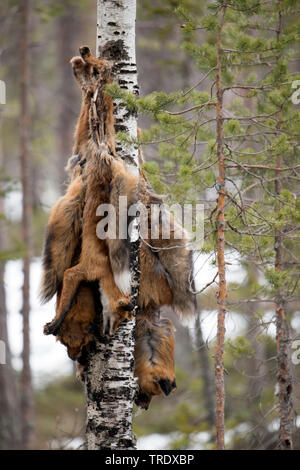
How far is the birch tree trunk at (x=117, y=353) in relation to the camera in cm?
380

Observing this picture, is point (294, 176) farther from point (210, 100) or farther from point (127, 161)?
point (127, 161)

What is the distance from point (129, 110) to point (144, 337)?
182cm

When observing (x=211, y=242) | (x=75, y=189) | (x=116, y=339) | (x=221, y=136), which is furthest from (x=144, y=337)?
(x=221, y=136)

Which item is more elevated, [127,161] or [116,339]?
[127,161]

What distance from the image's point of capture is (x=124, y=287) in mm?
3773

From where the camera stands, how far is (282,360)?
5301mm

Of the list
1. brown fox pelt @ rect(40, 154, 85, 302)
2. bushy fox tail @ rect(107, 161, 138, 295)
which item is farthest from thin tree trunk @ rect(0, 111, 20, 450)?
bushy fox tail @ rect(107, 161, 138, 295)

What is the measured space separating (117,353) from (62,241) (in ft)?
3.02

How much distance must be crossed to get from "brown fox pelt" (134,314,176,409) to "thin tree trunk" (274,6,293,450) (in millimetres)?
1396

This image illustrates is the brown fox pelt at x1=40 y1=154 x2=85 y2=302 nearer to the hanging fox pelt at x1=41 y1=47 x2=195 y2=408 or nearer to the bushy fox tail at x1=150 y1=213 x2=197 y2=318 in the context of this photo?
the hanging fox pelt at x1=41 y1=47 x2=195 y2=408

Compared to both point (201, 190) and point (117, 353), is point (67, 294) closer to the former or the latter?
point (117, 353)

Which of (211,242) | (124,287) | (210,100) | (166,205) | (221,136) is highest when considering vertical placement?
(210,100)
